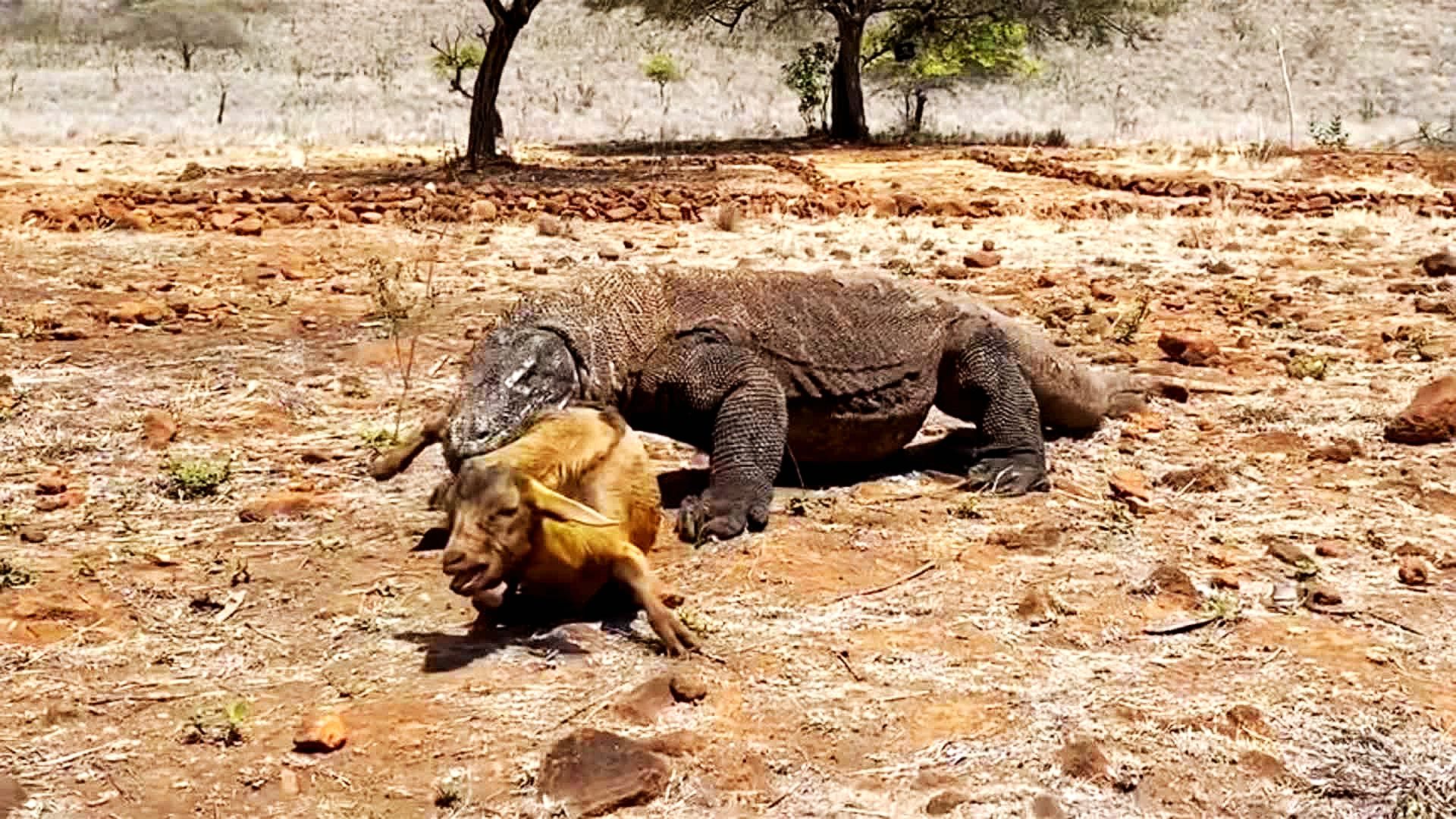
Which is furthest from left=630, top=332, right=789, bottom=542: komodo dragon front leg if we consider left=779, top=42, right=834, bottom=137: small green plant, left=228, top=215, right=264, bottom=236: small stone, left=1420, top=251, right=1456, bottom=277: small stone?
left=779, top=42, right=834, bottom=137: small green plant

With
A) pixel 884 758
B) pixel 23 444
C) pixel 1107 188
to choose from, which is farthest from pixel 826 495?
pixel 1107 188

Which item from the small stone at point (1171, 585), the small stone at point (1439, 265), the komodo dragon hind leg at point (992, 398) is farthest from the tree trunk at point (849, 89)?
the small stone at point (1171, 585)

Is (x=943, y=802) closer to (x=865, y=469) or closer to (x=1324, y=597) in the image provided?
(x=1324, y=597)

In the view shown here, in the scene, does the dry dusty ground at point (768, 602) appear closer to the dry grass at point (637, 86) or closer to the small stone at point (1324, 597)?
the small stone at point (1324, 597)

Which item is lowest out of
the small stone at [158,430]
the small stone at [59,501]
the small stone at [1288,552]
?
the small stone at [1288,552]

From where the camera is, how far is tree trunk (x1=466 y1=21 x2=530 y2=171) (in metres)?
18.5

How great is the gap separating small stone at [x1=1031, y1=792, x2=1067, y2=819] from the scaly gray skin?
71.7 inches

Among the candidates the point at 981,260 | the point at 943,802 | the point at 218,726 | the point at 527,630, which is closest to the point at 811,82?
the point at 981,260

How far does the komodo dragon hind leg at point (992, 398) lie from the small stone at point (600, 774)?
253cm

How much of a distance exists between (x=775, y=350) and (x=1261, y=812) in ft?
8.42

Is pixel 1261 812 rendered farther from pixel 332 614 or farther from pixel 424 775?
pixel 332 614

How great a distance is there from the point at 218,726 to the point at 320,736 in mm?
271

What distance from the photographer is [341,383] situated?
7059mm

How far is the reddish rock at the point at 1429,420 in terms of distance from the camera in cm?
613
